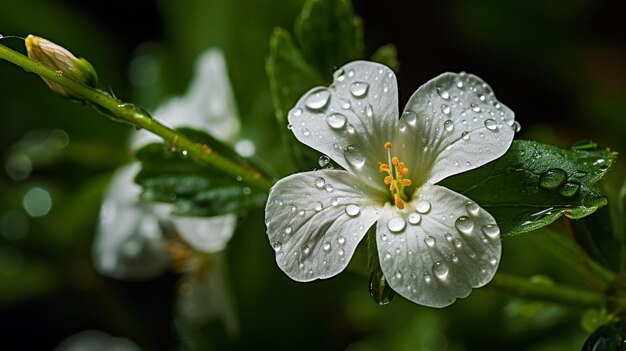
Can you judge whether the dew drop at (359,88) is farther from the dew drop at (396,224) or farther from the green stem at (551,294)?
the green stem at (551,294)

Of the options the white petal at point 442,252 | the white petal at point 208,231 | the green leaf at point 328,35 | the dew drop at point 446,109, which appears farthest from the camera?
the white petal at point 208,231

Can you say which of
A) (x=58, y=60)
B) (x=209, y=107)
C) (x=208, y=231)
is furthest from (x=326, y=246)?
(x=209, y=107)

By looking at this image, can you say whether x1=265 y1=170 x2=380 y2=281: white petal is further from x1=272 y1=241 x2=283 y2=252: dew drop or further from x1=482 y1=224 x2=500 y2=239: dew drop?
x1=482 y1=224 x2=500 y2=239: dew drop

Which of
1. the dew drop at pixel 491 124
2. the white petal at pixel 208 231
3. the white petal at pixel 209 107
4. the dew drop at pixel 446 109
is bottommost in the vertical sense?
the white petal at pixel 208 231

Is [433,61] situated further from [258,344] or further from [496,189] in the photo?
[496,189]

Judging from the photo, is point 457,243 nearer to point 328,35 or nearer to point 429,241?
point 429,241

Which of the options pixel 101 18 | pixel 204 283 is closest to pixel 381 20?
pixel 101 18

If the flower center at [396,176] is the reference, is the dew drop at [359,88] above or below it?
above

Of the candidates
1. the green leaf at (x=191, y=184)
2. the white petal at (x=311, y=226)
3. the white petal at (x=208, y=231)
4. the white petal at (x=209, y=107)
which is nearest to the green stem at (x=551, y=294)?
the white petal at (x=311, y=226)
